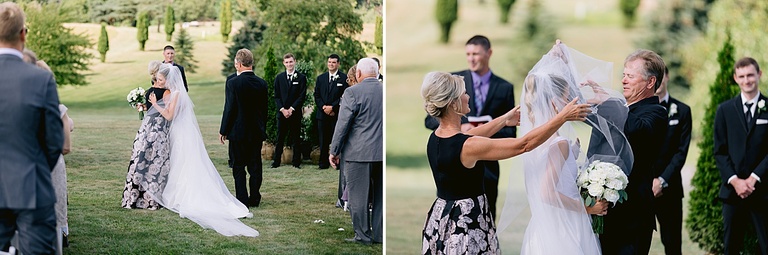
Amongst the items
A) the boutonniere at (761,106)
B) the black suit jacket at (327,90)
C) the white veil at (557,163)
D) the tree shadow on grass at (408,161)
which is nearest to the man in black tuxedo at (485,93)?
the black suit jacket at (327,90)

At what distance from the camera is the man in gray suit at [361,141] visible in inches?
297

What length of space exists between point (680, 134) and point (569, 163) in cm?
331

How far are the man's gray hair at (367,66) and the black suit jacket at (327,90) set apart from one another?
0.13 m

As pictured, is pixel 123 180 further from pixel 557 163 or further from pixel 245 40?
pixel 557 163

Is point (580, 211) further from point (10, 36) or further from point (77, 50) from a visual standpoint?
point (77, 50)

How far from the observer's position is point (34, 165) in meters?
4.73

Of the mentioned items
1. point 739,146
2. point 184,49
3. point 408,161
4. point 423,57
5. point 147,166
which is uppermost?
point 184,49

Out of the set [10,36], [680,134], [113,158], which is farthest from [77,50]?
[680,134]

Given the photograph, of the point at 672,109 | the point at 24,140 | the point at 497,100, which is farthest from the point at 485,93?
the point at 24,140

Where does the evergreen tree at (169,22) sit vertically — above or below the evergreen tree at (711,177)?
above

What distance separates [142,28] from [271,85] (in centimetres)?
100

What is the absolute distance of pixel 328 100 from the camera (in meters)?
7.61

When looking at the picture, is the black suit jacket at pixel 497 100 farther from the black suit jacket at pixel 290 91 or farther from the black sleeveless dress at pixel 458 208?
the black sleeveless dress at pixel 458 208

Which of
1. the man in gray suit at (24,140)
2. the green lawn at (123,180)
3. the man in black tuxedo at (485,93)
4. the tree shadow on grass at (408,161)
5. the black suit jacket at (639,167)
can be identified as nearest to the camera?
the man in gray suit at (24,140)
